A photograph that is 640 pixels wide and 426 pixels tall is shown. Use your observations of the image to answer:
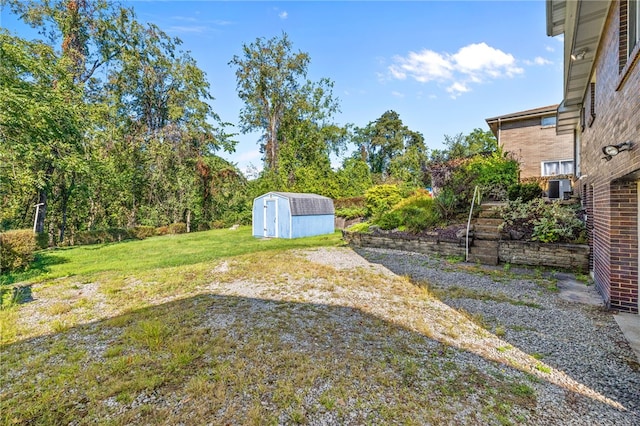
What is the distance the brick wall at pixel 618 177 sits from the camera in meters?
3.09

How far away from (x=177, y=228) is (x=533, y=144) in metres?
20.4

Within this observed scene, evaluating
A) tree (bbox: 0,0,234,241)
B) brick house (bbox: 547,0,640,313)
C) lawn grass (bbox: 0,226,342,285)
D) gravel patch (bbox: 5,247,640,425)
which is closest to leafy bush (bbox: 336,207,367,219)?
lawn grass (bbox: 0,226,342,285)

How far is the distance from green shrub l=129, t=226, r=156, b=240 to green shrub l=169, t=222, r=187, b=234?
1082 millimetres

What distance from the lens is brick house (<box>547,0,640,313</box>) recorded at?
3.16 meters

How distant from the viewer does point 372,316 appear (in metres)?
4.00

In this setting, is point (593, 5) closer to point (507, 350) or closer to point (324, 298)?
point (507, 350)

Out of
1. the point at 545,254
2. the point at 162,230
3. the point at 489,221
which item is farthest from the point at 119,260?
the point at 545,254

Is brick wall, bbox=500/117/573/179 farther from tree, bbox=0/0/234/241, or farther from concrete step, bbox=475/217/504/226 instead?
tree, bbox=0/0/234/241

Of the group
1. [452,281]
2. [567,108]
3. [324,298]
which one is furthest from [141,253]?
[567,108]

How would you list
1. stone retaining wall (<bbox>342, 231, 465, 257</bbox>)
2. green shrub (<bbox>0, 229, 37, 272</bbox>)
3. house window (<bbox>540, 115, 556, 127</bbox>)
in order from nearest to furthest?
green shrub (<bbox>0, 229, 37, 272</bbox>)
stone retaining wall (<bbox>342, 231, 465, 257</bbox>)
house window (<bbox>540, 115, 556, 127</bbox>)

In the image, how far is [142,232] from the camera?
16.1 metres

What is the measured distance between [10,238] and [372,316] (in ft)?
29.7

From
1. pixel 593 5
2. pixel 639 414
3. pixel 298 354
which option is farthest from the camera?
pixel 593 5

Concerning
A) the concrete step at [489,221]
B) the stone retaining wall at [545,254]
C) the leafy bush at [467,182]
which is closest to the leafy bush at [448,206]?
the leafy bush at [467,182]
